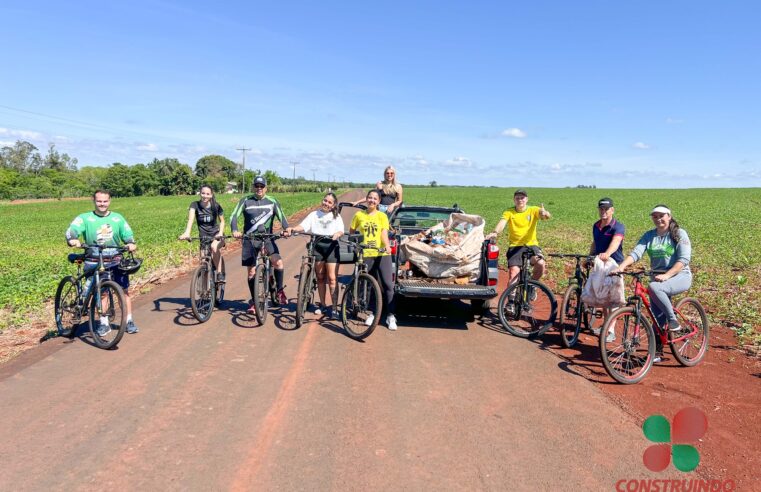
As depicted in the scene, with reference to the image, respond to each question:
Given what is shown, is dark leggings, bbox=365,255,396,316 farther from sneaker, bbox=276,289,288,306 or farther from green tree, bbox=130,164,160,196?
green tree, bbox=130,164,160,196

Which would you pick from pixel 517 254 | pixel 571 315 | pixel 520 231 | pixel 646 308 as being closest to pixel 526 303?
pixel 571 315

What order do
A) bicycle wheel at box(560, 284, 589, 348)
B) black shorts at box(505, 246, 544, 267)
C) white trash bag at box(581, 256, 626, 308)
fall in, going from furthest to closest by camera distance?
black shorts at box(505, 246, 544, 267) < bicycle wheel at box(560, 284, 589, 348) < white trash bag at box(581, 256, 626, 308)

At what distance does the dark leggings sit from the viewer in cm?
709

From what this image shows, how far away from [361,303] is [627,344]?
3355 mm

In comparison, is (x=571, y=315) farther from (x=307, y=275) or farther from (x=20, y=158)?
(x=20, y=158)

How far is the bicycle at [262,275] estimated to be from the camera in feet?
23.2

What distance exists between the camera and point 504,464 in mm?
3615

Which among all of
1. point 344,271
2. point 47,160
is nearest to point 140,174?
point 47,160

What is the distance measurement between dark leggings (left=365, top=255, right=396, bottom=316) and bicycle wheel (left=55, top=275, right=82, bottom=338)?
3.87m

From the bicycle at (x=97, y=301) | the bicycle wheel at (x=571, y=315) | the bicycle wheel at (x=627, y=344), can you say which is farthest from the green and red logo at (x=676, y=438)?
the bicycle at (x=97, y=301)

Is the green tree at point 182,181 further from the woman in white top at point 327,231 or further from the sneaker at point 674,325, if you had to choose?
the sneaker at point 674,325

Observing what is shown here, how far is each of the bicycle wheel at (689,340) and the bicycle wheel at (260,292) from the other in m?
5.34

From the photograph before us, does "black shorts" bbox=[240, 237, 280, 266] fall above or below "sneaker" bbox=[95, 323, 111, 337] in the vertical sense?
above

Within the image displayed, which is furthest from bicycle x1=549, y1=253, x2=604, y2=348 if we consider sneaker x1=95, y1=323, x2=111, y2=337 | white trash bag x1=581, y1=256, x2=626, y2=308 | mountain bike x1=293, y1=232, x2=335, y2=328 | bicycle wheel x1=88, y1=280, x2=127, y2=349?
sneaker x1=95, y1=323, x2=111, y2=337
